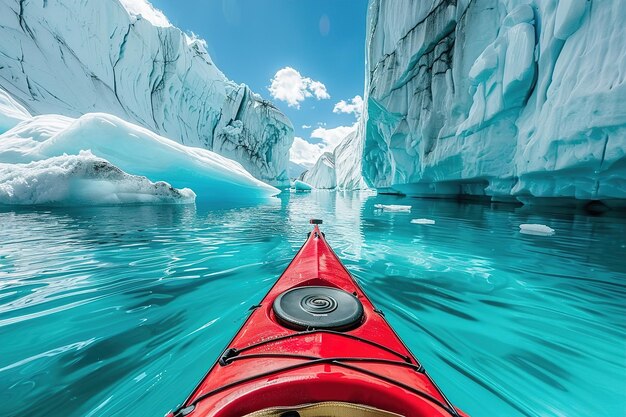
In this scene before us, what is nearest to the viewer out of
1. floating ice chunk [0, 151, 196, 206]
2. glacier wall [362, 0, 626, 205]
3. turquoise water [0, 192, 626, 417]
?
turquoise water [0, 192, 626, 417]

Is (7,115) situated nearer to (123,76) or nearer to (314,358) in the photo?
(123,76)

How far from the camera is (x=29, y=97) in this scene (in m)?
13.8

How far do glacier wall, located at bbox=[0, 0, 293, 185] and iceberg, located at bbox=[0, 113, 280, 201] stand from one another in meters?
8.06

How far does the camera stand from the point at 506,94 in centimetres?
849

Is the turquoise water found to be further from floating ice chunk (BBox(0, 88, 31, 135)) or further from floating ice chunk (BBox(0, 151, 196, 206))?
floating ice chunk (BBox(0, 88, 31, 135))

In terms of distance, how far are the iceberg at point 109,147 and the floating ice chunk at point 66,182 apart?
38 centimetres

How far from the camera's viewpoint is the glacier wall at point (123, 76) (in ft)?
45.6

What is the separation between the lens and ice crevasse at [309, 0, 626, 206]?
226 inches

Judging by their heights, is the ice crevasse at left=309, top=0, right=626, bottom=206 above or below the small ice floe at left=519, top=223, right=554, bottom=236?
above

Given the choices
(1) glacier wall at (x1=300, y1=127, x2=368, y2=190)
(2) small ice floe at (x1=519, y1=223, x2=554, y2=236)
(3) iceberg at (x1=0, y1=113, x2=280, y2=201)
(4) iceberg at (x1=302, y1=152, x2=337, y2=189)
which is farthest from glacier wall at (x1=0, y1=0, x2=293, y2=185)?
(2) small ice floe at (x1=519, y1=223, x2=554, y2=236)

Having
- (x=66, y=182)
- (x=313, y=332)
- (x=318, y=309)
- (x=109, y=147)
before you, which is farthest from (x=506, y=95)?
(x=66, y=182)

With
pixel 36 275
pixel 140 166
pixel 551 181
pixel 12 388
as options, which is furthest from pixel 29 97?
pixel 551 181

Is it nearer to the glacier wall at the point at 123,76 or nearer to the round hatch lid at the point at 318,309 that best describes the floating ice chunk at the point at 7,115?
the glacier wall at the point at 123,76

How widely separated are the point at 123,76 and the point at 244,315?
79.9ft
